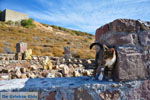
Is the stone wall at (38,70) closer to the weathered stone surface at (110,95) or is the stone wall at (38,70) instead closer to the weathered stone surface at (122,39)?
the weathered stone surface at (122,39)

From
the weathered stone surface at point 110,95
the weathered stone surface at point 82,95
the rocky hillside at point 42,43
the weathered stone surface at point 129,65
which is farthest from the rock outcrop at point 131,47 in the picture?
the rocky hillside at point 42,43

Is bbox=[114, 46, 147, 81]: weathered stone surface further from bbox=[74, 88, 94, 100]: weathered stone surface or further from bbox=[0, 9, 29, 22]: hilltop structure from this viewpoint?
bbox=[0, 9, 29, 22]: hilltop structure

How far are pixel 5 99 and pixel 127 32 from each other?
1.22 meters

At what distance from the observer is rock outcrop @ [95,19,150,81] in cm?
171

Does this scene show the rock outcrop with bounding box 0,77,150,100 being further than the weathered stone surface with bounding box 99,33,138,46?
No

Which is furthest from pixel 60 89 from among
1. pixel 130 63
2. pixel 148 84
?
pixel 148 84

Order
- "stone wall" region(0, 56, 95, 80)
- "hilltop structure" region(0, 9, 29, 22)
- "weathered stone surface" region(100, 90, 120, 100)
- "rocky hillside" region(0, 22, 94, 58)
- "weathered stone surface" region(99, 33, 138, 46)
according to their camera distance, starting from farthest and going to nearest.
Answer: "hilltop structure" region(0, 9, 29, 22) < "rocky hillside" region(0, 22, 94, 58) < "stone wall" region(0, 56, 95, 80) < "weathered stone surface" region(99, 33, 138, 46) < "weathered stone surface" region(100, 90, 120, 100)

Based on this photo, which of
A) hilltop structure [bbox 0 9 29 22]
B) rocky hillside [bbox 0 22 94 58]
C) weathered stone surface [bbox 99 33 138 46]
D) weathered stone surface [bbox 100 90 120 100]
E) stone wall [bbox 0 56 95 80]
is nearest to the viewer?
weathered stone surface [bbox 100 90 120 100]

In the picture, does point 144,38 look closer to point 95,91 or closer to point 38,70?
point 95,91

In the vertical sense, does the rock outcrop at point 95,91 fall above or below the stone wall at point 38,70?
above

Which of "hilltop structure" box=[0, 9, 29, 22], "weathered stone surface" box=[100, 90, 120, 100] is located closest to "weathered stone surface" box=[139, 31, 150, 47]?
"weathered stone surface" box=[100, 90, 120, 100]

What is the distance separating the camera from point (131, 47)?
176 centimetres

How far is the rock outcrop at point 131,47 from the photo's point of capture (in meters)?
1.71

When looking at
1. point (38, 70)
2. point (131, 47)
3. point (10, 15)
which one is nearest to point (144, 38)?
point (131, 47)
